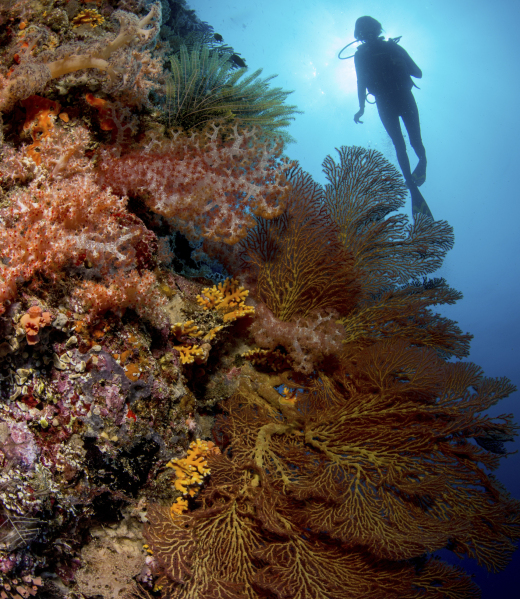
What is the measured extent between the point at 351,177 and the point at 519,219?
90.1m

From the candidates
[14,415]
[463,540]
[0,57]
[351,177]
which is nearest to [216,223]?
[14,415]

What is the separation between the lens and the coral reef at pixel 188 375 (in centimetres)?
174

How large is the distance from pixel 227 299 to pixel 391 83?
12.4 metres

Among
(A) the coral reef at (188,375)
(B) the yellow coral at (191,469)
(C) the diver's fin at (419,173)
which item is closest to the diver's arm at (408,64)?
(C) the diver's fin at (419,173)

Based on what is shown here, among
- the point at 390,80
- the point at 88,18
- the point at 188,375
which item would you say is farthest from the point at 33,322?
the point at 390,80

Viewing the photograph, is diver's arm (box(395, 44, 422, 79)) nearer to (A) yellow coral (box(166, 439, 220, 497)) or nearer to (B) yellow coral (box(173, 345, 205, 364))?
(B) yellow coral (box(173, 345, 205, 364))

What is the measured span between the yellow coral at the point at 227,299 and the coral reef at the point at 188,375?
1.1 inches

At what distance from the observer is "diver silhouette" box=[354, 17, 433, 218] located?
412 inches

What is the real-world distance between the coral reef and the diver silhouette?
28.8 feet

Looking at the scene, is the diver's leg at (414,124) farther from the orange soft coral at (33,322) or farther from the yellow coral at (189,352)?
the orange soft coral at (33,322)

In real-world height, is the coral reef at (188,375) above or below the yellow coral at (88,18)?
below

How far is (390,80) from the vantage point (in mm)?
10891

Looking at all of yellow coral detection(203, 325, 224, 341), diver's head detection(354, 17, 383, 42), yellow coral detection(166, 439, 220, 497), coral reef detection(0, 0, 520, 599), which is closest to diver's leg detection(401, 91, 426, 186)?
diver's head detection(354, 17, 383, 42)

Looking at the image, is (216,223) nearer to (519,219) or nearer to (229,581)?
(229,581)
